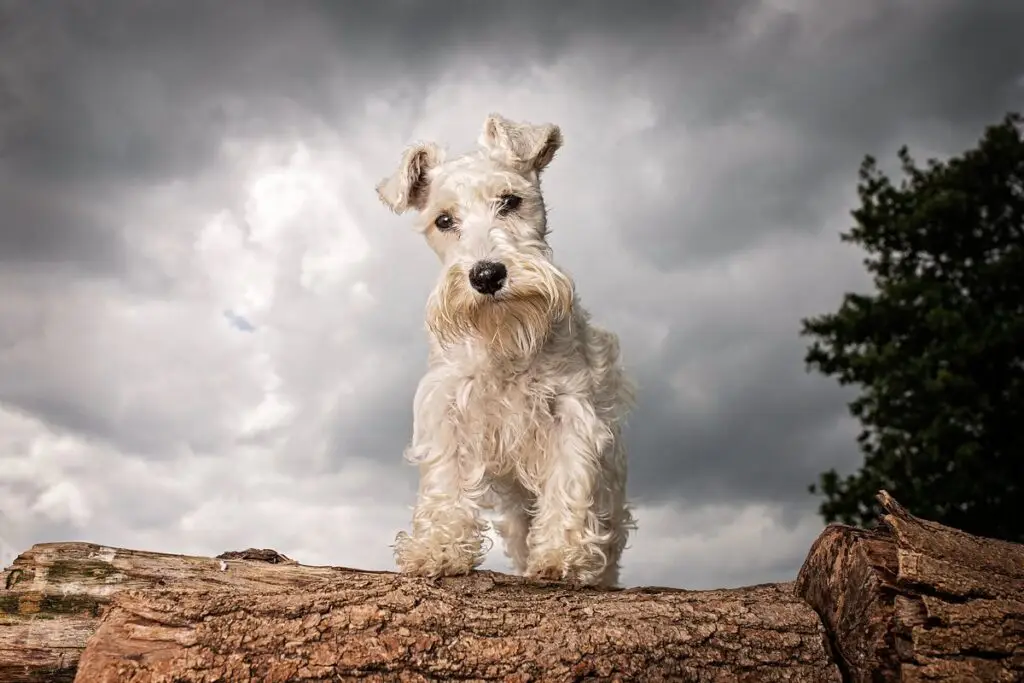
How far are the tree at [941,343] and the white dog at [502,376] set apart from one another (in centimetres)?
1454

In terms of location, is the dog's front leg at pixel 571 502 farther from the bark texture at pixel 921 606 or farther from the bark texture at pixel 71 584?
the bark texture at pixel 921 606

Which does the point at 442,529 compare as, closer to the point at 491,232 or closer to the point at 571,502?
the point at 571,502

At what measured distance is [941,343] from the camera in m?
21.1

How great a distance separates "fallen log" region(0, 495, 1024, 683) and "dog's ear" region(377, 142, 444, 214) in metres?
2.82

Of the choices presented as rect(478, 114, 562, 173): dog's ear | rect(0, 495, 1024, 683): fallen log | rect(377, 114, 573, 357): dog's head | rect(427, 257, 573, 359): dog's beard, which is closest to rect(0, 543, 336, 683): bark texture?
rect(0, 495, 1024, 683): fallen log

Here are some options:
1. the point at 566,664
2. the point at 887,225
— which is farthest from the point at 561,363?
the point at 887,225

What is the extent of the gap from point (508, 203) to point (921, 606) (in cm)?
372

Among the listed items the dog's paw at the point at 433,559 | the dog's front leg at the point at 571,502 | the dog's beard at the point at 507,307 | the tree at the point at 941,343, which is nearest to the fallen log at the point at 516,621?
the dog's paw at the point at 433,559

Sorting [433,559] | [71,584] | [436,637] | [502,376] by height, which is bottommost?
[436,637]

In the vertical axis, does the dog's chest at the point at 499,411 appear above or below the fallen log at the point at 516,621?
above

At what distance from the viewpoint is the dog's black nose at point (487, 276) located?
612 cm

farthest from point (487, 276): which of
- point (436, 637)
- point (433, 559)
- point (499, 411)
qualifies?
point (436, 637)

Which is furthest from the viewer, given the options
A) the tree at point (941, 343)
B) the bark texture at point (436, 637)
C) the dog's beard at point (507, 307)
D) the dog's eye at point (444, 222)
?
the tree at point (941, 343)

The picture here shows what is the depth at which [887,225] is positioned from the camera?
23656 mm
